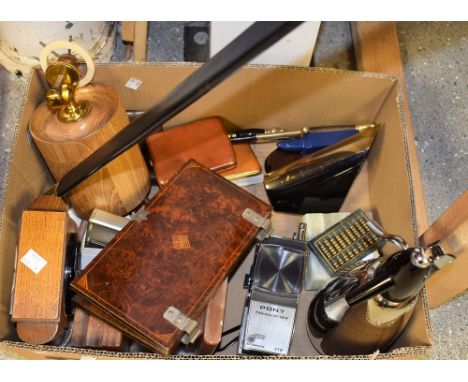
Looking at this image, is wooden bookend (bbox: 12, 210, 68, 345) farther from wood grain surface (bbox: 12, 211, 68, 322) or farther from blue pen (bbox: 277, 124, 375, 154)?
blue pen (bbox: 277, 124, 375, 154)

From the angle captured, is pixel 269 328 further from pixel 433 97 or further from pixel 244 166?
pixel 433 97

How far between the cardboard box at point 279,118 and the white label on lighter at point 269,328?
0.08 meters

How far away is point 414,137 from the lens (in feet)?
3.12

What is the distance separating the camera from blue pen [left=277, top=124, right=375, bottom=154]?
0.78 meters

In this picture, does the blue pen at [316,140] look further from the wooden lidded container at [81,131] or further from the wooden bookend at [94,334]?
the wooden bookend at [94,334]

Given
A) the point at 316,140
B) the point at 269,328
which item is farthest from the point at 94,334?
the point at 316,140

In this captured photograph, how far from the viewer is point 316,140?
79 centimetres

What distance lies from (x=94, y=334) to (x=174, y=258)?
5.1 inches

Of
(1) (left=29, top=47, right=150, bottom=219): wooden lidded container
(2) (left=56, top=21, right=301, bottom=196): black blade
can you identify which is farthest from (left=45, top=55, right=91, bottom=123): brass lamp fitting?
(2) (left=56, top=21, right=301, bottom=196): black blade

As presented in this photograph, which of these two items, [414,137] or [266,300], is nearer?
[266,300]
